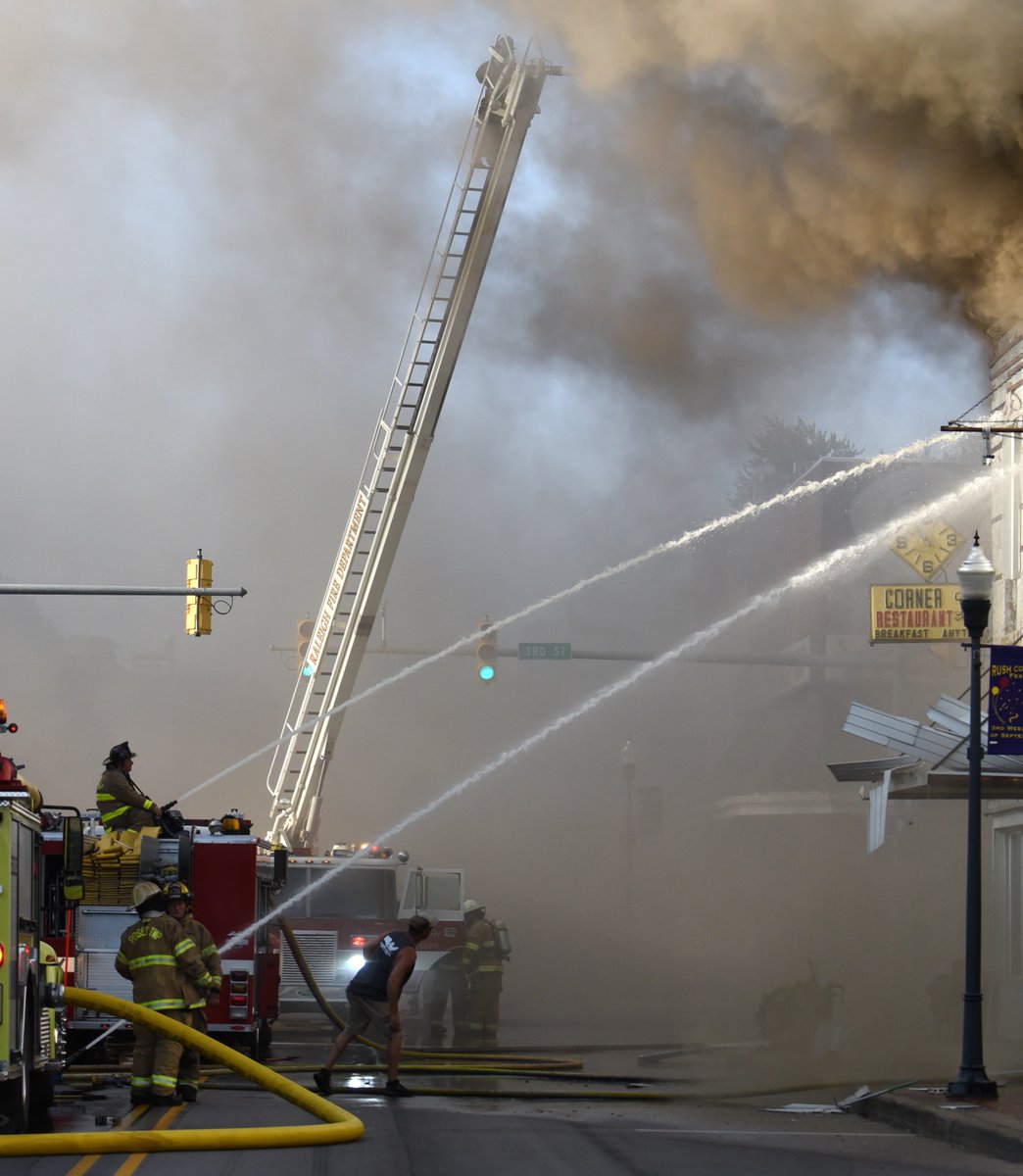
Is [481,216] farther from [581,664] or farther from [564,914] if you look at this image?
[581,664]

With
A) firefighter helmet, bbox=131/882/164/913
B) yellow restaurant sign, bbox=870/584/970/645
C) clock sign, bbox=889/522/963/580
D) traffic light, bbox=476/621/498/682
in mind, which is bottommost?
firefighter helmet, bbox=131/882/164/913

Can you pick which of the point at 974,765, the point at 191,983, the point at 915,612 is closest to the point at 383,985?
the point at 191,983

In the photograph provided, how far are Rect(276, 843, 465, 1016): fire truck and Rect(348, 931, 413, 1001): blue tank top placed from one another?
5.50 meters

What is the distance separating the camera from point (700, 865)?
50938 millimetres

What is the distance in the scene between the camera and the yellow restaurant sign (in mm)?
26656

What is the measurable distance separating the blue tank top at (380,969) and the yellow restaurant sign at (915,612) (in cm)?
1439

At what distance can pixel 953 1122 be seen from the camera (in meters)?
11.6

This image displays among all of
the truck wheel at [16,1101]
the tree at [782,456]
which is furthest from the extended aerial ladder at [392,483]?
the tree at [782,456]

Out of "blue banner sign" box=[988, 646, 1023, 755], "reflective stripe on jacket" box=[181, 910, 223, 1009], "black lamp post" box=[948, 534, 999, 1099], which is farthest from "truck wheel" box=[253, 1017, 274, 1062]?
"blue banner sign" box=[988, 646, 1023, 755]

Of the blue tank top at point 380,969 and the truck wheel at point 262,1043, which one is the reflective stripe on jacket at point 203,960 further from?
the truck wheel at point 262,1043

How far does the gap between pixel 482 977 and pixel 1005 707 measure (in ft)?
25.4

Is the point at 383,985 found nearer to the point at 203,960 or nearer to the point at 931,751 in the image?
the point at 203,960

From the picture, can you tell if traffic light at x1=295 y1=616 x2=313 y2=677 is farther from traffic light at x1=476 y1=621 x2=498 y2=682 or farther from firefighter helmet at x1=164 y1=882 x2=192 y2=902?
firefighter helmet at x1=164 y1=882 x2=192 y2=902

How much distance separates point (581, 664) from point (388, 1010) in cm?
4081
